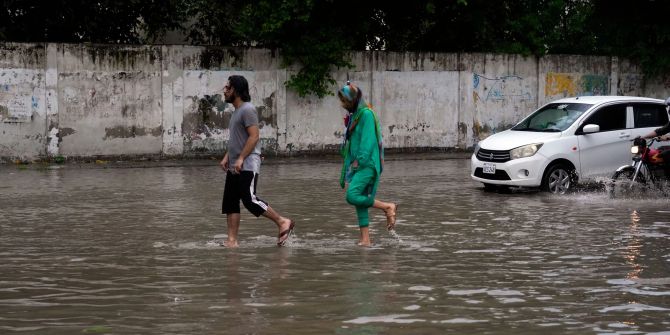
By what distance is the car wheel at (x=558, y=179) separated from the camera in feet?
58.3

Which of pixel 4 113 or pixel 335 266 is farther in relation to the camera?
pixel 4 113

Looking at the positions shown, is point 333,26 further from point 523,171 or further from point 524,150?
point 523,171

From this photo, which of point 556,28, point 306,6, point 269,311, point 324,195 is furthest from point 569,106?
point 556,28

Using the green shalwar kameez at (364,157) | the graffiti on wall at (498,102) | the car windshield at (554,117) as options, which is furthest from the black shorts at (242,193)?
the graffiti on wall at (498,102)

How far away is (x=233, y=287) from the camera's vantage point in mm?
9102

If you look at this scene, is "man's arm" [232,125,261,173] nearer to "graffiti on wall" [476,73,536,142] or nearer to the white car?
the white car

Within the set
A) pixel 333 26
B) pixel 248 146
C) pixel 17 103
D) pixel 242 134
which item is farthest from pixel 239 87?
pixel 333 26

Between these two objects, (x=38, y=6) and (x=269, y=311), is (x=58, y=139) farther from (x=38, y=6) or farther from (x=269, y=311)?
(x=269, y=311)

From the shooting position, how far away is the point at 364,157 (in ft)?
38.3

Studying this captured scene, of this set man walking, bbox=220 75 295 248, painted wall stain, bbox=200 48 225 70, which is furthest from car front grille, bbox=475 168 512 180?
painted wall stain, bbox=200 48 225 70

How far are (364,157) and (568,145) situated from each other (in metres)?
7.13

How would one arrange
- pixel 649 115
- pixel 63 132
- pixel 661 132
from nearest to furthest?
pixel 661 132
pixel 649 115
pixel 63 132

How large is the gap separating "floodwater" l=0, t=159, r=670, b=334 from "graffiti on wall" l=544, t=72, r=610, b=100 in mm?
13836

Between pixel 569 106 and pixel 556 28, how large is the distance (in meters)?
17.8
